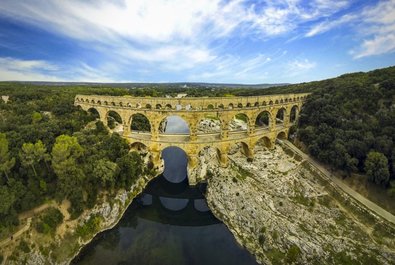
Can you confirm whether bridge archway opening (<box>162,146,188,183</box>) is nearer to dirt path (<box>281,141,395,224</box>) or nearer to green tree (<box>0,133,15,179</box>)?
dirt path (<box>281,141,395,224</box>)

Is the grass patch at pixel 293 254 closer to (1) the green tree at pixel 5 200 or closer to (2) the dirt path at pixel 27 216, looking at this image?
(2) the dirt path at pixel 27 216

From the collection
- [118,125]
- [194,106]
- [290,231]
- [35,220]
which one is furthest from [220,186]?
[118,125]

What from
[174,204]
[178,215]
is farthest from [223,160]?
[178,215]

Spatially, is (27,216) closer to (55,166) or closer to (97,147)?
(55,166)

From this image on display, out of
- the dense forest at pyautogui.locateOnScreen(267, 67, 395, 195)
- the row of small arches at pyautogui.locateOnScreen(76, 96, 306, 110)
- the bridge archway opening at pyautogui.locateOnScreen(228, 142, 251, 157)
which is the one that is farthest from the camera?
the row of small arches at pyautogui.locateOnScreen(76, 96, 306, 110)

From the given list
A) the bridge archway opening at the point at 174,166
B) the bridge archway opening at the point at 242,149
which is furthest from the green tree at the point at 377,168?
the bridge archway opening at the point at 174,166

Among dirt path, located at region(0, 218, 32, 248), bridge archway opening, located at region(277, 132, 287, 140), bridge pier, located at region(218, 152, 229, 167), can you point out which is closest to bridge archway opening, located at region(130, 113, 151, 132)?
bridge pier, located at region(218, 152, 229, 167)
